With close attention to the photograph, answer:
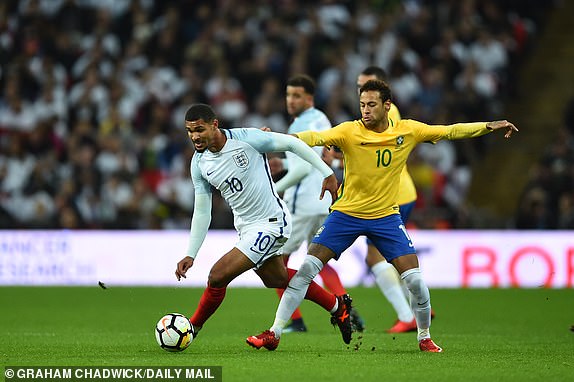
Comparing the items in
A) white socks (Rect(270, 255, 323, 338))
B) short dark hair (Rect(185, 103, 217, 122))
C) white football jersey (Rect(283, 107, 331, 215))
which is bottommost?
white socks (Rect(270, 255, 323, 338))

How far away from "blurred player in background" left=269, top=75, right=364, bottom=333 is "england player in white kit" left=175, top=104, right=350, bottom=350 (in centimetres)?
146

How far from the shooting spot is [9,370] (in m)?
7.89

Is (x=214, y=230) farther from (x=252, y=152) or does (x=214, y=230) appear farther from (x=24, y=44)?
(x=252, y=152)

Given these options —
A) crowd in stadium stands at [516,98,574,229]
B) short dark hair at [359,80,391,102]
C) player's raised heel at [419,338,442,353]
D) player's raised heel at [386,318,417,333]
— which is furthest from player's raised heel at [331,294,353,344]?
crowd in stadium stands at [516,98,574,229]

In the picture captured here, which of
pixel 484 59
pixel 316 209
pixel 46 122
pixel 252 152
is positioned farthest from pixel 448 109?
pixel 252 152

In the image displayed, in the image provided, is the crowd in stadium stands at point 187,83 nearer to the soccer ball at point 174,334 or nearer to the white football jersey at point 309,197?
the white football jersey at point 309,197

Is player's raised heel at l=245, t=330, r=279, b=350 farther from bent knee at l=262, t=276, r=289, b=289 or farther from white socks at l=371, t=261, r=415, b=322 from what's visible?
white socks at l=371, t=261, r=415, b=322

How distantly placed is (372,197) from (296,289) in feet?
3.11

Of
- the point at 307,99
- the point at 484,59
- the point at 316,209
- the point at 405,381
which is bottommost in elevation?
the point at 405,381

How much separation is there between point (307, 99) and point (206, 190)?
→ 7.32 feet

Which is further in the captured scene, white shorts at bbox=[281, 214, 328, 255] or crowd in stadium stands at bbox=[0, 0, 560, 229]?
crowd in stadium stands at bbox=[0, 0, 560, 229]

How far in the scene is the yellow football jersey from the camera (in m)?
9.22

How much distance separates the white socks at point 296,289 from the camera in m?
9.27

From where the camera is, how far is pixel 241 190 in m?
9.23
